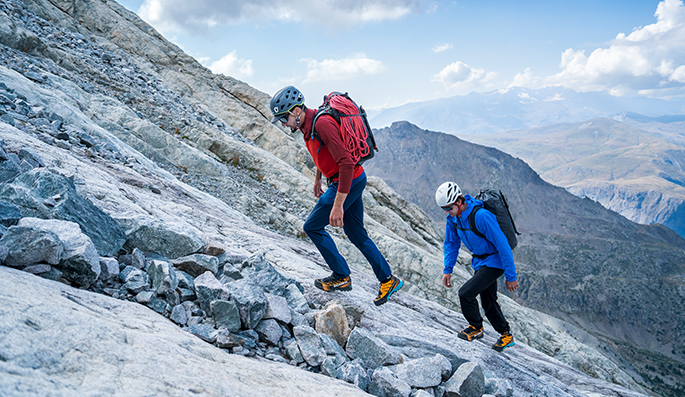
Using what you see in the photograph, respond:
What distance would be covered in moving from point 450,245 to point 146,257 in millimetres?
6099

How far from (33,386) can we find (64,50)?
23.7 metres

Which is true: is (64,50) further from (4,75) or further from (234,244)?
(234,244)

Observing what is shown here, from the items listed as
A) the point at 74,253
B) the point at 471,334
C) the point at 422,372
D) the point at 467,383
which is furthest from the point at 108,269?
the point at 471,334

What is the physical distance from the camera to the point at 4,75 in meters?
10.2

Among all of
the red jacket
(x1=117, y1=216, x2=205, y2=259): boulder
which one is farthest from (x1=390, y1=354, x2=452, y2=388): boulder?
(x1=117, y1=216, x2=205, y2=259): boulder

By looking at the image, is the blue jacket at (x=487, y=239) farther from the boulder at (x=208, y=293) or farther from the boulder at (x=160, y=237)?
the boulder at (x=160, y=237)

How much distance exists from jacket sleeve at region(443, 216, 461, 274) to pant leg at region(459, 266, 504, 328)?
0.65m

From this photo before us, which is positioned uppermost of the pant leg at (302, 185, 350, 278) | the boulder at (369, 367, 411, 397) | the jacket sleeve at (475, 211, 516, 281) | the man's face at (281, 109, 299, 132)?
the man's face at (281, 109, 299, 132)

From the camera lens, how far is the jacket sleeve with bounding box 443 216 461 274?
309 inches

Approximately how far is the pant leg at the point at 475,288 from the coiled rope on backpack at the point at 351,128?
3684mm

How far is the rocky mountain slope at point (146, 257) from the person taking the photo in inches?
103

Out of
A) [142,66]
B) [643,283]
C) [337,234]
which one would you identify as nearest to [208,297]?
[337,234]

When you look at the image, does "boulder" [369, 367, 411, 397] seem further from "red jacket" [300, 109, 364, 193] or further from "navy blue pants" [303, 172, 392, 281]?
"red jacket" [300, 109, 364, 193]

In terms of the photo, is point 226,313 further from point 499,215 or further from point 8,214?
point 499,215
